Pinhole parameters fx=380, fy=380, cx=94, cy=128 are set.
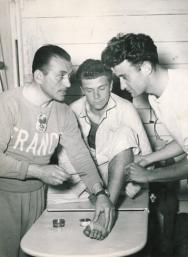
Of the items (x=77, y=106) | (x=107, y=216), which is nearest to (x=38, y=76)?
(x=77, y=106)

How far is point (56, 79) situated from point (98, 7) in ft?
1.62

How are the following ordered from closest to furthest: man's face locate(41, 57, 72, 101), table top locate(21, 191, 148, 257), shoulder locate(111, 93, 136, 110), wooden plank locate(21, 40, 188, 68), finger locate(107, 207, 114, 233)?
table top locate(21, 191, 148, 257)
finger locate(107, 207, 114, 233)
man's face locate(41, 57, 72, 101)
shoulder locate(111, 93, 136, 110)
wooden plank locate(21, 40, 188, 68)

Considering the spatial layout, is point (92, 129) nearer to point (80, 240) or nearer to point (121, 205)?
point (121, 205)

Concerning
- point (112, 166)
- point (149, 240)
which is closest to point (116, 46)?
point (112, 166)

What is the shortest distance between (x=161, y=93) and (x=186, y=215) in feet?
1.98

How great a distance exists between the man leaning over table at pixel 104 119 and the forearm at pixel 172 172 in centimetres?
12

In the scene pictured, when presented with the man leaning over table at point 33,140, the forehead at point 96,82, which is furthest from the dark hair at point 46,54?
the forehead at point 96,82

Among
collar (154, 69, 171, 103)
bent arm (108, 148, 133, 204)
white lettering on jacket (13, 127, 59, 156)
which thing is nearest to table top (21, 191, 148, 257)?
bent arm (108, 148, 133, 204)

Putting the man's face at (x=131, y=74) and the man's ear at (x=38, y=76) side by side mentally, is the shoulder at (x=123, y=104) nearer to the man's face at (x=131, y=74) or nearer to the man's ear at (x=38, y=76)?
the man's face at (x=131, y=74)

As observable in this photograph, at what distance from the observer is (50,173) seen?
1.11 meters

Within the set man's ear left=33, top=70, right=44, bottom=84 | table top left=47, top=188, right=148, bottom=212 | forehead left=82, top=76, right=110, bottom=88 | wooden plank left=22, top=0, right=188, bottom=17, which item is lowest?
table top left=47, top=188, right=148, bottom=212

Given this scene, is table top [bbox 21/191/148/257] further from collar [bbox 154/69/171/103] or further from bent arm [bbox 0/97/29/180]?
collar [bbox 154/69/171/103]

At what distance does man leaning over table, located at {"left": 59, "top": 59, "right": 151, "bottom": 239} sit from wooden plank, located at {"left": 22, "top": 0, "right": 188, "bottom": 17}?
221 mm

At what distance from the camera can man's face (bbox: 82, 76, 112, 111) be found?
1.50m
